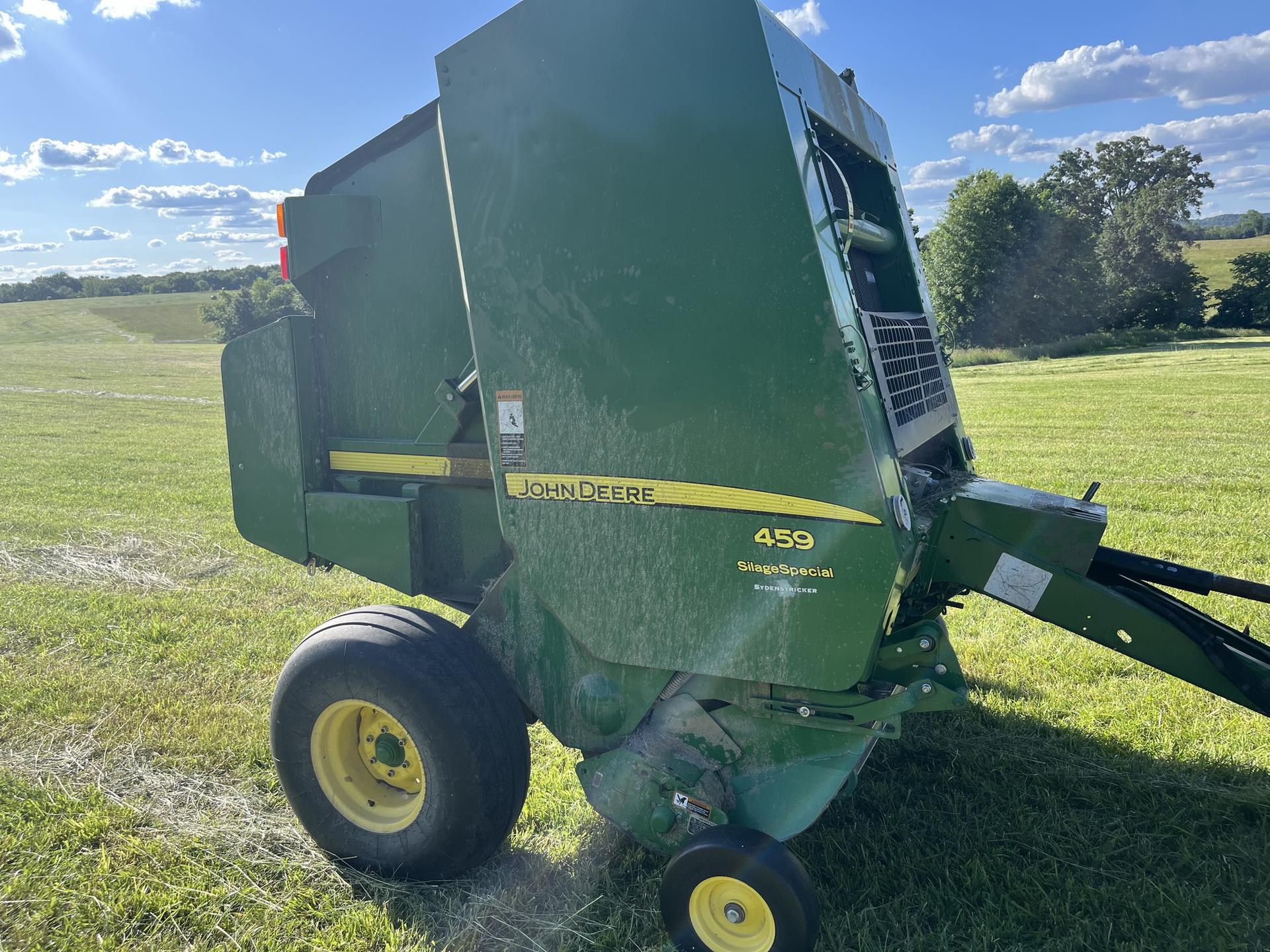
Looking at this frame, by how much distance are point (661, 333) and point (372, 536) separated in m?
1.51

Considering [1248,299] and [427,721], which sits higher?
[1248,299]

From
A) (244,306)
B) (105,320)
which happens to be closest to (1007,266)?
(244,306)

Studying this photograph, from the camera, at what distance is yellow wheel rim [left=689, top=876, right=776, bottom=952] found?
91.9 inches

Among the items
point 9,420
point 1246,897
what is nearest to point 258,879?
point 1246,897

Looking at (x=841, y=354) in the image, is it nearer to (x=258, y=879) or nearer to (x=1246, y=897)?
(x=1246, y=897)

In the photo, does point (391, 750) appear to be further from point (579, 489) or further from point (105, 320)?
point (105, 320)

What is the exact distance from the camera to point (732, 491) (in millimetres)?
2404

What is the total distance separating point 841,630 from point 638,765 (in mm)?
788

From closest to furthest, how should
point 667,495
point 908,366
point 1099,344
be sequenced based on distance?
point 667,495 → point 908,366 → point 1099,344

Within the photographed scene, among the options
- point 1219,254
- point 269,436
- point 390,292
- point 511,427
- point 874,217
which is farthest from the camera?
point 1219,254

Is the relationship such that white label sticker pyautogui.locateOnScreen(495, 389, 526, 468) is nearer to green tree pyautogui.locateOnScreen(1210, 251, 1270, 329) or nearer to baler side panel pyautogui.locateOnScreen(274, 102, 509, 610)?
baler side panel pyautogui.locateOnScreen(274, 102, 509, 610)

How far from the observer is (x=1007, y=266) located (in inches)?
1770

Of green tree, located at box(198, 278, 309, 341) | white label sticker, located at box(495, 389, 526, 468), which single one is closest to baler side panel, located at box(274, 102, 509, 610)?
white label sticker, located at box(495, 389, 526, 468)

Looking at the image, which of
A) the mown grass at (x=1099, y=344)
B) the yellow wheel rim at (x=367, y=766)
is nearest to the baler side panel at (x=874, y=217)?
the yellow wheel rim at (x=367, y=766)
